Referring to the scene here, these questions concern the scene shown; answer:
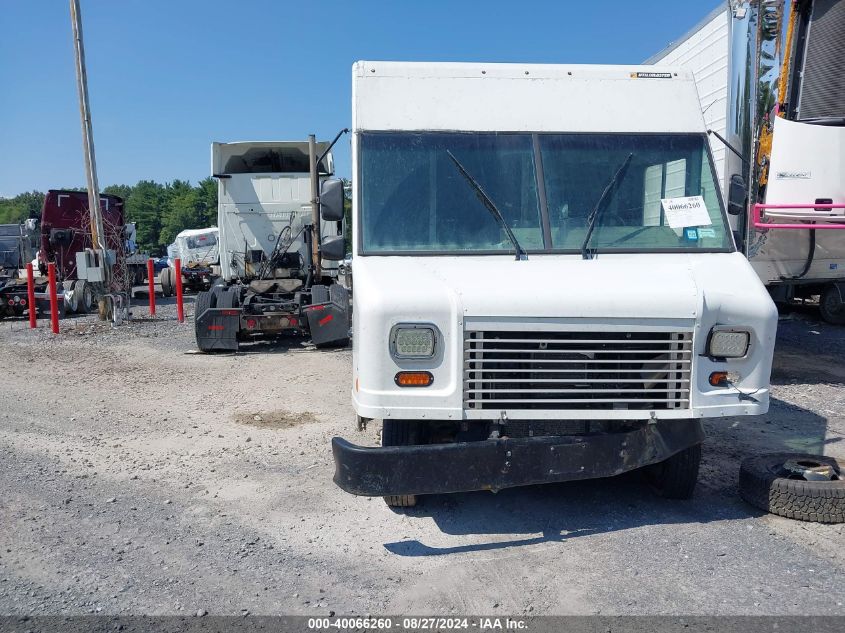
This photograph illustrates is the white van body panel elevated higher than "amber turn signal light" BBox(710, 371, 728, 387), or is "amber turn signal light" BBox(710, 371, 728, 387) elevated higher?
the white van body panel

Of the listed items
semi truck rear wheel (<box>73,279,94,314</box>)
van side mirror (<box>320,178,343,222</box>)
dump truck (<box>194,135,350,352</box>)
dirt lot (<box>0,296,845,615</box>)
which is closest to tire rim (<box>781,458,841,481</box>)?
dirt lot (<box>0,296,845,615</box>)

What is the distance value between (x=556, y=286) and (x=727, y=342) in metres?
1.03

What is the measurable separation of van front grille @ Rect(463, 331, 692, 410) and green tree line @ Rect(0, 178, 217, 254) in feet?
267

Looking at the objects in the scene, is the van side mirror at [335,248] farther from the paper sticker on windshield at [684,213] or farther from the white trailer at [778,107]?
the white trailer at [778,107]

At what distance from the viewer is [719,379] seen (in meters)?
4.18

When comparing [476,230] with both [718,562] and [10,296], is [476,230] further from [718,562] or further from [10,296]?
[10,296]

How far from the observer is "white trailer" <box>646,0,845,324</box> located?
7.85 meters

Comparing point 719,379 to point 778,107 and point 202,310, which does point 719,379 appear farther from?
point 202,310

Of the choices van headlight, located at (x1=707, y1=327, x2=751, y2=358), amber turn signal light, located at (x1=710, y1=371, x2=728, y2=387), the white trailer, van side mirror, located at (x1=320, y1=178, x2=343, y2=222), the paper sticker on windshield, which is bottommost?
amber turn signal light, located at (x1=710, y1=371, x2=728, y2=387)

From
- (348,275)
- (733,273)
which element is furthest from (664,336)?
(348,275)

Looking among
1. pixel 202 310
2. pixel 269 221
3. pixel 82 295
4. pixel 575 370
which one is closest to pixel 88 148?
pixel 82 295

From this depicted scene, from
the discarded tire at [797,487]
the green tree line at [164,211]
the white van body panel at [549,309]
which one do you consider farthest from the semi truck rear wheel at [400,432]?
the green tree line at [164,211]

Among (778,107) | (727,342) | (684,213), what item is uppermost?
(778,107)

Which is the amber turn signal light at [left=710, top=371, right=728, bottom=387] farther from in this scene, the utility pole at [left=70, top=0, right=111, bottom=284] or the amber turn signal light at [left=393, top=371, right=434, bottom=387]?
the utility pole at [left=70, top=0, right=111, bottom=284]
